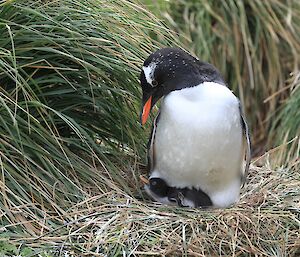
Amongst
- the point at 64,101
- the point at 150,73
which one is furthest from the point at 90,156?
the point at 150,73

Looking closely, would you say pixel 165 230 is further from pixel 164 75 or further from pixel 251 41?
pixel 251 41

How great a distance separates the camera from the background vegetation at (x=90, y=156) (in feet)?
12.4

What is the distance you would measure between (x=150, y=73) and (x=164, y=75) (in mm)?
69

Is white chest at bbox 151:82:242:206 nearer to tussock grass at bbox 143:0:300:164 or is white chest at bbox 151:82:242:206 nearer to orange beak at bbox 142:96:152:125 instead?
orange beak at bbox 142:96:152:125

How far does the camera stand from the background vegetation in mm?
3770

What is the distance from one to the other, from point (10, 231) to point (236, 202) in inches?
42.5

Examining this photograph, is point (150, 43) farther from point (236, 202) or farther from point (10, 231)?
point (10, 231)

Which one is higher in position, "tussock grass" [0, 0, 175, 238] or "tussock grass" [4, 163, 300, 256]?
"tussock grass" [0, 0, 175, 238]

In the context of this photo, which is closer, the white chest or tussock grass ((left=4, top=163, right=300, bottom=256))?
tussock grass ((left=4, top=163, right=300, bottom=256))

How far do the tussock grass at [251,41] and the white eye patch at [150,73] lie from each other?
244 cm

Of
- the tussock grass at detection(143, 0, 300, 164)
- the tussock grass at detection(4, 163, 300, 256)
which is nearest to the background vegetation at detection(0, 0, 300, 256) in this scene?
the tussock grass at detection(4, 163, 300, 256)

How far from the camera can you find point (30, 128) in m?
3.96

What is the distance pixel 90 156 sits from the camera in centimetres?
423

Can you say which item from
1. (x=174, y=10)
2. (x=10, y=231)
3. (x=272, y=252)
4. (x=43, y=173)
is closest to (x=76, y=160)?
(x=43, y=173)
